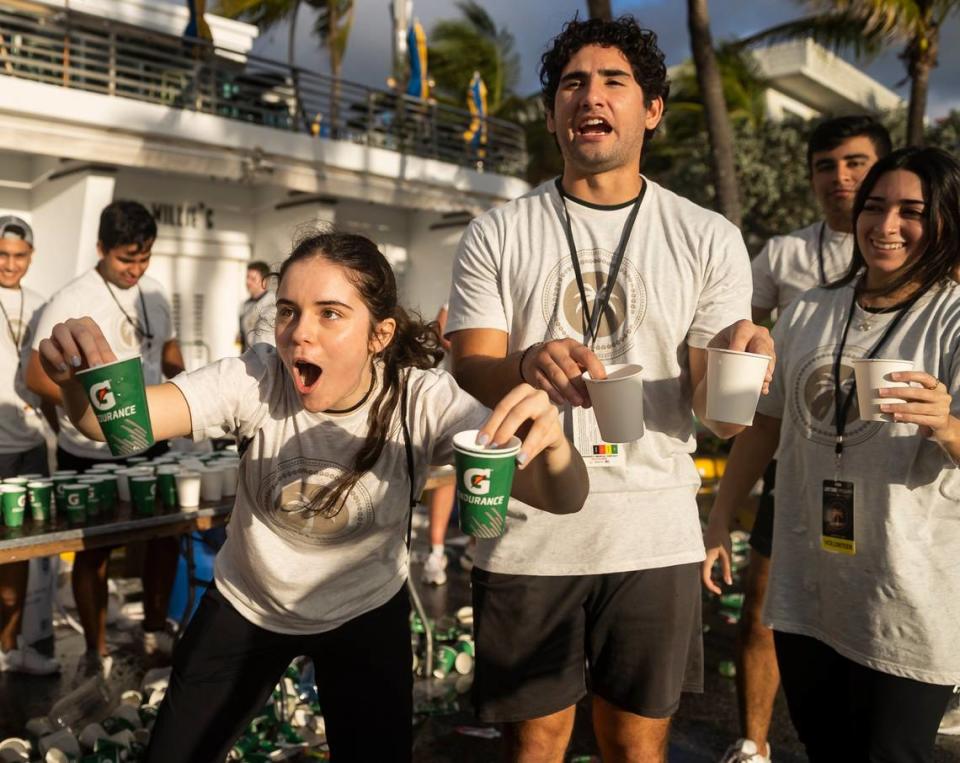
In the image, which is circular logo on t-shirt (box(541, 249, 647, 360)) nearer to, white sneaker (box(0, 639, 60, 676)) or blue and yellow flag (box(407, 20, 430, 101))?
white sneaker (box(0, 639, 60, 676))

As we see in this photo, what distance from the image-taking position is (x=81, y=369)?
6.43 feet

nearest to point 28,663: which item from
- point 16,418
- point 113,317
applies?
point 16,418

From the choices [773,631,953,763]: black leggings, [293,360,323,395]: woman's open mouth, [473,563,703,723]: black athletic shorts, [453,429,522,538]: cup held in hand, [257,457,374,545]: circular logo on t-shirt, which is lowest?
[773,631,953,763]: black leggings

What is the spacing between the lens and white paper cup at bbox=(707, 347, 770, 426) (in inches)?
81.0

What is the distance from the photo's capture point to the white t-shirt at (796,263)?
3908 millimetres

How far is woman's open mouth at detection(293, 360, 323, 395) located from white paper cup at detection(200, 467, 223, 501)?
2085 millimetres

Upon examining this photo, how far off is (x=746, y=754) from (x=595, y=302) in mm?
2134

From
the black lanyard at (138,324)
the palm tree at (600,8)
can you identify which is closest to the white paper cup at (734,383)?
the black lanyard at (138,324)

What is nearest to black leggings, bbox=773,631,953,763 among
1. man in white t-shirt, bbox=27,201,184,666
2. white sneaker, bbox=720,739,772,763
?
white sneaker, bbox=720,739,772,763

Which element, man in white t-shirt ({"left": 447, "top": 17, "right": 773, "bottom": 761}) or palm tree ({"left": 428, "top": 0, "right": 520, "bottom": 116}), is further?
palm tree ({"left": 428, "top": 0, "right": 520, "bottom": 116})

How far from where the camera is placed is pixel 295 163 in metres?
14.1

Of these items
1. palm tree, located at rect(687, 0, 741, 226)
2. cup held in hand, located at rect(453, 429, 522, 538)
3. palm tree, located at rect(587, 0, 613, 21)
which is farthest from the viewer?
palm tree, located at rect(687, 0, 741, 226)

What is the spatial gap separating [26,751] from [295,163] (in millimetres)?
11689

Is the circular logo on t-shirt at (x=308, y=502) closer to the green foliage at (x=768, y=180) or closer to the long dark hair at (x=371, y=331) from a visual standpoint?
the long dark hair at (x=371, y=331)
